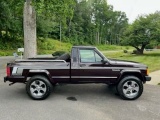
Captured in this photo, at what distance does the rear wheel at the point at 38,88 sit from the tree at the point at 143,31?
2245cm

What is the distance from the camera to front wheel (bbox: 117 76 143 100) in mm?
6492

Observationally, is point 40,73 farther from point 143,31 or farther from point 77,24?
point 77,24

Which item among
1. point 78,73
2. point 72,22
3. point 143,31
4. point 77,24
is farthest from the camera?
point 77,24

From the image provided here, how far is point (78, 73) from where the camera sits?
21.1ft

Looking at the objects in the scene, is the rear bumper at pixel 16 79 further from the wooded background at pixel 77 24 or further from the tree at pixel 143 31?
the tree at pixel 143 31

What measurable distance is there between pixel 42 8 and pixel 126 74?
7656 mm

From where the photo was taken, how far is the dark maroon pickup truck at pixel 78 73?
6.28 metres

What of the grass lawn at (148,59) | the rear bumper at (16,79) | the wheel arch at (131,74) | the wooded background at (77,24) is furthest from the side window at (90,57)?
the grass lawn at (148,59)

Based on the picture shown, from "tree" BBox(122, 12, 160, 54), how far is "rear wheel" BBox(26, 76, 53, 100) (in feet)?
73.6

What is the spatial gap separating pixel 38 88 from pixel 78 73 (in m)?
1.26

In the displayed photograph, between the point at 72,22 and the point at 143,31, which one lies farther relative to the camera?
the point at 72,22

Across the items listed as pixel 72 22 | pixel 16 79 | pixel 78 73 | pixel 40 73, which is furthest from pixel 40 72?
pixel 72 22

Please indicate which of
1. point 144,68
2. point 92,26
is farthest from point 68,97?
point 92,26

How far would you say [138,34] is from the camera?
27.5 m
